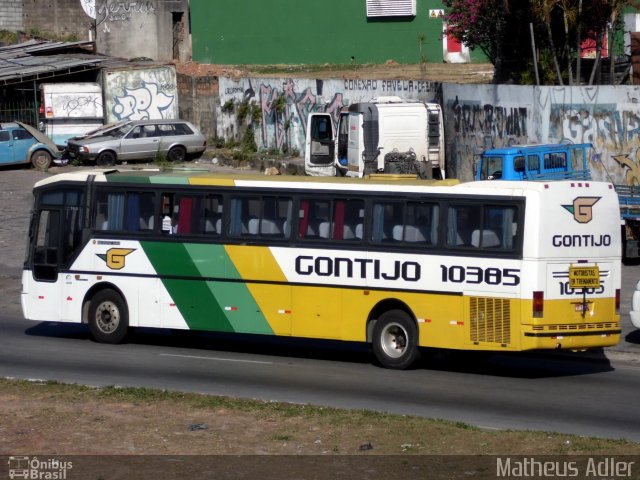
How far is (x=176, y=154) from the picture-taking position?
3947cm

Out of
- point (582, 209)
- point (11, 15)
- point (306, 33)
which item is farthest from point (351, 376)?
point (11, 15)

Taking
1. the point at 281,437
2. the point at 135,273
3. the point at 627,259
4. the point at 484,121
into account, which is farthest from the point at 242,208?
the point at 484,121

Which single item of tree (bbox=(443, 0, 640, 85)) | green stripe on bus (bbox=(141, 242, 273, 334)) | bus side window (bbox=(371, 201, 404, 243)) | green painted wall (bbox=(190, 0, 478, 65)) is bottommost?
green stripe on bus (bbox=(141, 242, 273, 334))

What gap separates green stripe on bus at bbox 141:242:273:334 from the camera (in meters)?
16.5

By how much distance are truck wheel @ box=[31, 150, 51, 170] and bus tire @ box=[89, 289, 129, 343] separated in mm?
22123

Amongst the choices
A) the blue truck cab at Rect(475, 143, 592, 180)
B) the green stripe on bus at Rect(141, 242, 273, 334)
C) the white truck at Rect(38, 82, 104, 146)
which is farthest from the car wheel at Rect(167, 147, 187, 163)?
the green stripe on bus at Rect(141, 242, 273, 334)

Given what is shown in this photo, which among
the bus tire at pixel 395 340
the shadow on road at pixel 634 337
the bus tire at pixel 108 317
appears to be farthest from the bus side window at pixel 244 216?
the shadow on road at pixel 634 337

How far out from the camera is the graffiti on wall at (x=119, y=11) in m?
48.5

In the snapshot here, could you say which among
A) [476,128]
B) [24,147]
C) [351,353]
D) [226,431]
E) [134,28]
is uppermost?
[134,28]

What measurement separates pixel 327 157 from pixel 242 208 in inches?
601

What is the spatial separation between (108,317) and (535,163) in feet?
33.0

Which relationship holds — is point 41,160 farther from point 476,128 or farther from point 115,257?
point 115,257

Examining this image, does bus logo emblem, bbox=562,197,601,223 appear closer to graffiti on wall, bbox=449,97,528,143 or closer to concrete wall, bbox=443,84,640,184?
concrete wall, bbox=443,84,640,184

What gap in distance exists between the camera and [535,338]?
1441 centimetres
